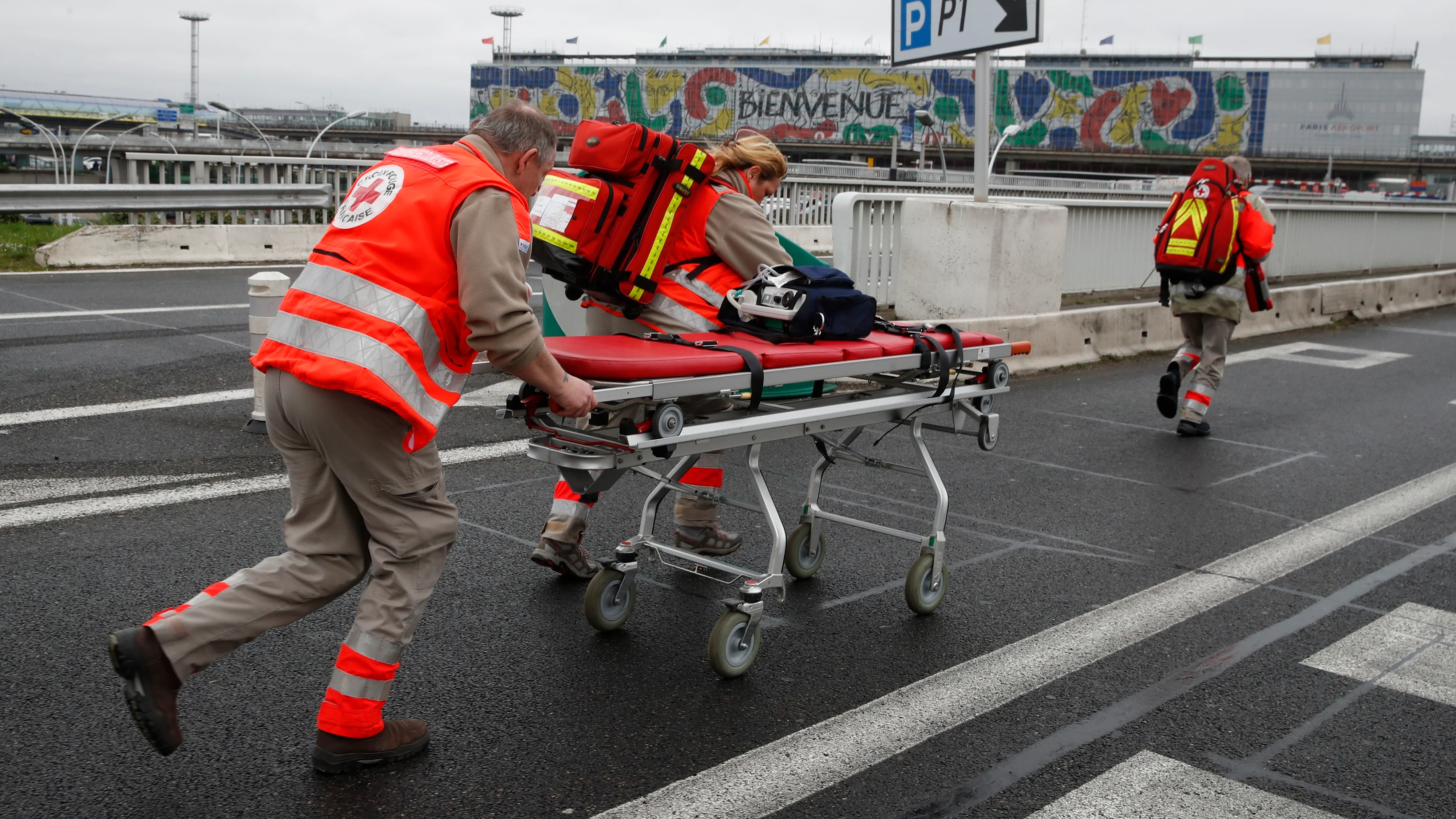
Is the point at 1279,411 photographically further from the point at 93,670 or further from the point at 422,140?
the point at 422,140

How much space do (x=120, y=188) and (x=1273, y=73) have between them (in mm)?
134259

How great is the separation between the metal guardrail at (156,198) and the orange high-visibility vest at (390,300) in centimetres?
1153

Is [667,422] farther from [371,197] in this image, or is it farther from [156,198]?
[156,198]

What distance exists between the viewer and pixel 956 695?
4.06 meters

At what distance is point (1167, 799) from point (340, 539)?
7.92 feet

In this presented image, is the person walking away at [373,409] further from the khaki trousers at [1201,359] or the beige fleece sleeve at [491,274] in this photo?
the khaki trousers at [1201,359]

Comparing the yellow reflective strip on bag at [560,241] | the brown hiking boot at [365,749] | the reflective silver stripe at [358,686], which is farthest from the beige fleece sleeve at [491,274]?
the yellow reflective strip on bag at [560,241]

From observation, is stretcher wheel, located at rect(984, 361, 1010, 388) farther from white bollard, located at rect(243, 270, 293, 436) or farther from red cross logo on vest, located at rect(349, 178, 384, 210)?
white bollard, located at rect(243, 270, 293, 436)

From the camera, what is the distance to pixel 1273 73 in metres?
127

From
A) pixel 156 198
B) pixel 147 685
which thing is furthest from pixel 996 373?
pixel 156 198

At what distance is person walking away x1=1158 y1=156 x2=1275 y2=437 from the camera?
874 centimetres

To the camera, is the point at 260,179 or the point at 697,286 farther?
the point at 260,179

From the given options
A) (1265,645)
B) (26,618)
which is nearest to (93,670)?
(26,618)

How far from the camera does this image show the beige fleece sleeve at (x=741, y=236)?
4621mm
